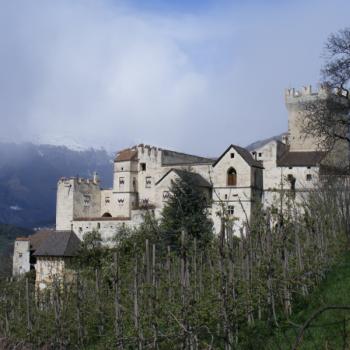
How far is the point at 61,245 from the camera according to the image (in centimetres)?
4962

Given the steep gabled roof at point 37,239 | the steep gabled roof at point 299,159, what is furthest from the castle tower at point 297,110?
the steep gabled roof at point 37,239

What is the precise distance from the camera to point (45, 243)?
50.8 meters

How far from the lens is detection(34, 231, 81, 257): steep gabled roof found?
48.7 metres

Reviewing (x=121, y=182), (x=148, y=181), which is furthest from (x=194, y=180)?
(x=121, y=182)

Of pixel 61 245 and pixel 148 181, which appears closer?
pixel 61 245

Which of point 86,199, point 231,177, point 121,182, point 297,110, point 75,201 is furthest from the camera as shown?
point 86,199

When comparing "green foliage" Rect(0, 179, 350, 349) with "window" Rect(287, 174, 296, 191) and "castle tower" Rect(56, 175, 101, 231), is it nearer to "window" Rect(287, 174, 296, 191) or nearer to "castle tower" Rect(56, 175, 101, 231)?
"window" Rect(287, 174, 296, 191)

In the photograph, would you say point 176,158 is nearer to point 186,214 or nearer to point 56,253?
point 56,253

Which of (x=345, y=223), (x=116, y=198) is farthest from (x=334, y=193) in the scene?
(x=116, y=198)

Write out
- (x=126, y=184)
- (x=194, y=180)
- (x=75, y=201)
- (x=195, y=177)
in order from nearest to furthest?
(x=194, y=180), (x=195, y=177), (x=126, y=184), (x=75, y=201)

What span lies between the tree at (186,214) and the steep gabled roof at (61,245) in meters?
10.6

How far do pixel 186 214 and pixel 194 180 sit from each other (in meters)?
7.66

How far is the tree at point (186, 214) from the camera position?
38875 mm

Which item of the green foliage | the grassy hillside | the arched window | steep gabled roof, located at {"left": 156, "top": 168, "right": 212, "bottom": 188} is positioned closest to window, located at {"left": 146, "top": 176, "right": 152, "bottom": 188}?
steep gabled roof, located at {"left": 156, "top": 168, "right": 212, "bottom": 188}
